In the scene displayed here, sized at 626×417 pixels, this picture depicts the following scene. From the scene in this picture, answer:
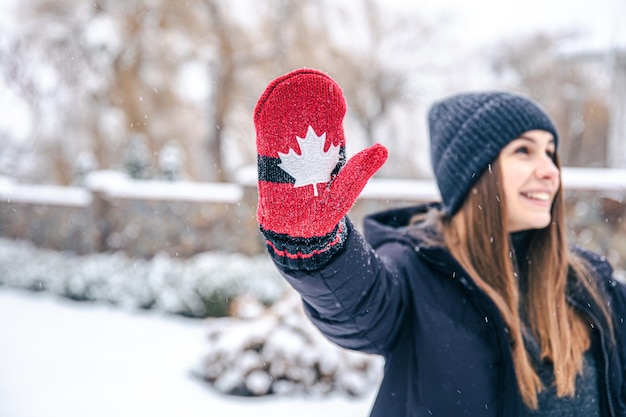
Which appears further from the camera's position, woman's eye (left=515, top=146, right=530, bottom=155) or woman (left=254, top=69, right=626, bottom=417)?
woman's eye (left=515, top=146, right=530, bottom=155)

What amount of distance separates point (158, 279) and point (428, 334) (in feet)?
16.5

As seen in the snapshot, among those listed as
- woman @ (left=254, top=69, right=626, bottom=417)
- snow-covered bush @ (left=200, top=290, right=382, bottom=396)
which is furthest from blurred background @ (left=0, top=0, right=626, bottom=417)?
woman @ (left=254, top=69, right=626, bottom=417)

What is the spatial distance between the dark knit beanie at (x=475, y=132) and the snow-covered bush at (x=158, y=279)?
4.09 m

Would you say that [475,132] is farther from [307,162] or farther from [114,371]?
[114,371]

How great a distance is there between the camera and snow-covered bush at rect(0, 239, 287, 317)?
5.23 meters

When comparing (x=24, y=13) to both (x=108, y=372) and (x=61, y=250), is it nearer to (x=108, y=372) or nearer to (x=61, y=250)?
(x=61, y=250)

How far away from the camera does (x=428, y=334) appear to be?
993 millimetres

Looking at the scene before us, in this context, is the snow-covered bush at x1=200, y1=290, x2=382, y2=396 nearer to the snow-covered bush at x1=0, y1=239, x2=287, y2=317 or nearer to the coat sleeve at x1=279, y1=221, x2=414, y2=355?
the snow-covered bush at x1=0, y1=239, x2=287, y2=317

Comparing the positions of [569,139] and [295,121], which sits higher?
[295,121]

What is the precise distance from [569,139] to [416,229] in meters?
12.5

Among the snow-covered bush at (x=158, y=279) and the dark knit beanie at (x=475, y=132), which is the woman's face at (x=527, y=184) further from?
the snow-covered bush at (x=158, y=279)

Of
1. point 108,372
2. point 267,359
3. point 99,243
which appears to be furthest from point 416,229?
point 99,243

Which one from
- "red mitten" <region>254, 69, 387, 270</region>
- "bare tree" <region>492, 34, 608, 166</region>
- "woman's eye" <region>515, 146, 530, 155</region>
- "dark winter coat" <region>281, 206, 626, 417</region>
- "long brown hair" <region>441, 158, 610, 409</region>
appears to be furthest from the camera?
"bare tree" <region>492, 34, 608, 166</region>

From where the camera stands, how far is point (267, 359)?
11.4 feet
